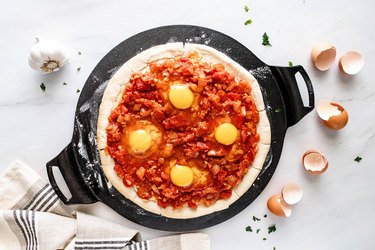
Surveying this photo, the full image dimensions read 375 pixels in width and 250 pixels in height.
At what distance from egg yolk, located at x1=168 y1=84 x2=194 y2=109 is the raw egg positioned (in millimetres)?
1222

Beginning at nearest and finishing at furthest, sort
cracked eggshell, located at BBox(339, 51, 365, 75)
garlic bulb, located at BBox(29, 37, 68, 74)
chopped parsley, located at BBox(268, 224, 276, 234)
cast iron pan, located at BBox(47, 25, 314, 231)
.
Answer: garlic bulb, located at BBox(29, 37, 68, 74) < cast iron pan, located at BBox(47, 25, 314, 231) < cracked eggshell, located at BBox(339, 51, 365, 75) < chopped parsley, located at BBox(268, 224, 276, 234)

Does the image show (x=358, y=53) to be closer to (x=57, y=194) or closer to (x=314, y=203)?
(x=314, y=203)

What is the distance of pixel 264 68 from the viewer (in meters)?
4.82

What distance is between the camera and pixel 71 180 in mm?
4777

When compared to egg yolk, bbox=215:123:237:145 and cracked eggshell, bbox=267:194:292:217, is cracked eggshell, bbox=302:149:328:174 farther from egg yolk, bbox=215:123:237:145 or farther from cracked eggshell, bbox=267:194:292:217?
egg yolk, bbox=215:123:237:145

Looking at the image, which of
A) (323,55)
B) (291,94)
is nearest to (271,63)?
(291,94)

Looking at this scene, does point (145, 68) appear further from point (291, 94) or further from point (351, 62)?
point (351, 62)

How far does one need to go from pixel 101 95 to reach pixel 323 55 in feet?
6.35

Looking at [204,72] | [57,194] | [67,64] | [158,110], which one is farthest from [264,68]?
[57,194]

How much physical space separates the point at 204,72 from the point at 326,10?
1313 mm

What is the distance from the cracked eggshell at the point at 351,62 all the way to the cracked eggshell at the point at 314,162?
2.55ft

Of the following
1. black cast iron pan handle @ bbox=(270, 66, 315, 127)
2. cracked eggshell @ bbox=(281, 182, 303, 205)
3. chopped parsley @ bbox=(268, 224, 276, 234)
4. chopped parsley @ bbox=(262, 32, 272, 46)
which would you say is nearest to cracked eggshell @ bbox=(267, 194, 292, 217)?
cracked eggshell @ bbox=(281, 182, 303, 205)

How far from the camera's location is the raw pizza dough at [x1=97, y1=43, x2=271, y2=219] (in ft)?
15.1

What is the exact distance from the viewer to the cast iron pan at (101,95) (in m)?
4.73
